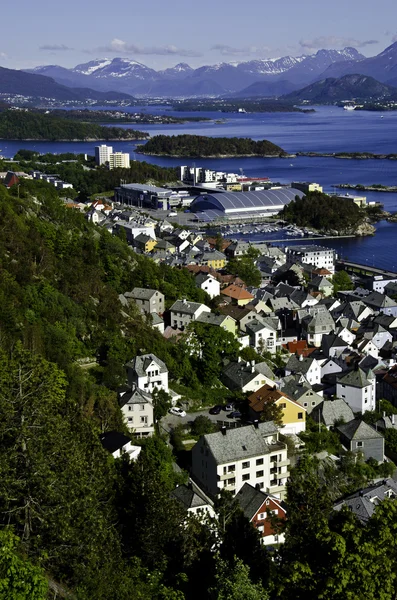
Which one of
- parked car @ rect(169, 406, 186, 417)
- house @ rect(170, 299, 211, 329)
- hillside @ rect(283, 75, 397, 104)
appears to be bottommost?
parked car @ rect(169, 406, 186, 417)

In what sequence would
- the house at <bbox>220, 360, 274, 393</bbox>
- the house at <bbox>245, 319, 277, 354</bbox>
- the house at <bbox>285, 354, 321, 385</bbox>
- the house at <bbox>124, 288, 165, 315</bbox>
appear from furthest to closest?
the house at <bbox>124, 288, 165, 315</bbox> → the house at <bbox>245, 319, 277, 354</bbox> → the house at <bbox>285, 354, 321, 385</bbox> → the house at <bbox>220, 360, 274, 393</bbox>

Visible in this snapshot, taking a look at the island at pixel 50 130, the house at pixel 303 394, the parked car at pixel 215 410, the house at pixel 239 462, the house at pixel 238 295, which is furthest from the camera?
the island at pixel 50 130

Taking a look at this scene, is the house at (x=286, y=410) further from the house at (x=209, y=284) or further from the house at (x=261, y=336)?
the house at (x=209, y=284)

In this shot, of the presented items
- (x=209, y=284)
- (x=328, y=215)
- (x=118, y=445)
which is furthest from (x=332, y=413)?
(x=328, y=215)

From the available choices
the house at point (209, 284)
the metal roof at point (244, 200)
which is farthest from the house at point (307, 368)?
the metal roof at point (244, 200)

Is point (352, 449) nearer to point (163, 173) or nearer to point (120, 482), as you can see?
point (120, 482)

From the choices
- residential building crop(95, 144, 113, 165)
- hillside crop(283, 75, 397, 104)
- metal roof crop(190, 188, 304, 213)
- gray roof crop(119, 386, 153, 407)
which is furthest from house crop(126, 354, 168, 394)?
hillside crop(283, 75, 397, 104)

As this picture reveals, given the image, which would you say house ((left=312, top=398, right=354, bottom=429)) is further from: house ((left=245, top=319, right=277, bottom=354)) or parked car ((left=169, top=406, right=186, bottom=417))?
house ((left=245, top=319, right=277, bottom=354))

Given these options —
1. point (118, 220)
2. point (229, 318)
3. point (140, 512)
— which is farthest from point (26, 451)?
point (118, 220)
